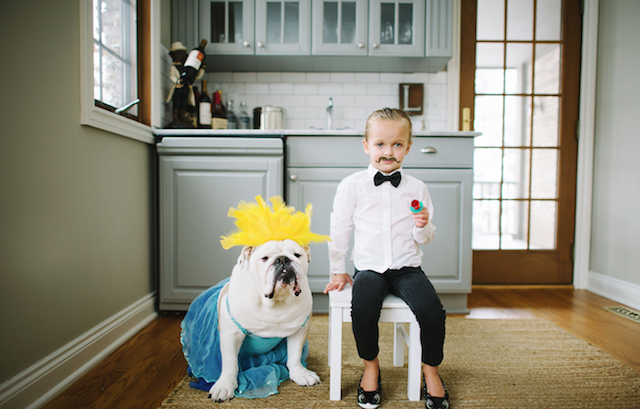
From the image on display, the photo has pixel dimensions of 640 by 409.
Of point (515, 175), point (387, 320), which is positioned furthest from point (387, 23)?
point (387, 320)

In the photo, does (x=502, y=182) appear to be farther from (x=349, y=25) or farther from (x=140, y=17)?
(x=140, y=17)

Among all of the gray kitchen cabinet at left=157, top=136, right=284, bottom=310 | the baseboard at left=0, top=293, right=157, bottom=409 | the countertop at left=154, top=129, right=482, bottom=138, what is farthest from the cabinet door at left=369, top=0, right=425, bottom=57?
the baseboard at left=0, top=293, right=157, bottom=409

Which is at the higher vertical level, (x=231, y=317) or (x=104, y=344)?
(x=231, y=317)

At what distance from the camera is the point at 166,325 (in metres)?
1.69

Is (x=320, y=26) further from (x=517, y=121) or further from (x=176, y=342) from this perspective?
(x=176, y=342)

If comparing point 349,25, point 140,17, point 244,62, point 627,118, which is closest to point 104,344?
point 140,17

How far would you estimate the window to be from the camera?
5.13 ft

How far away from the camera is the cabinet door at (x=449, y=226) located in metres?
1.84

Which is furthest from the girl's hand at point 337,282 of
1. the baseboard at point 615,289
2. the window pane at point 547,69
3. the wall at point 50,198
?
the window pane at point 547,69

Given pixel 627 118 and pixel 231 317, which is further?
pixel 627 118

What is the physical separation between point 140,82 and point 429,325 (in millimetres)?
1869

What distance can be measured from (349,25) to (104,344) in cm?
215

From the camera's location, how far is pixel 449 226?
1.85m

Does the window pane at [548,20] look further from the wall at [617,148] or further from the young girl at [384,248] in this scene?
the young girl at [384,248]
